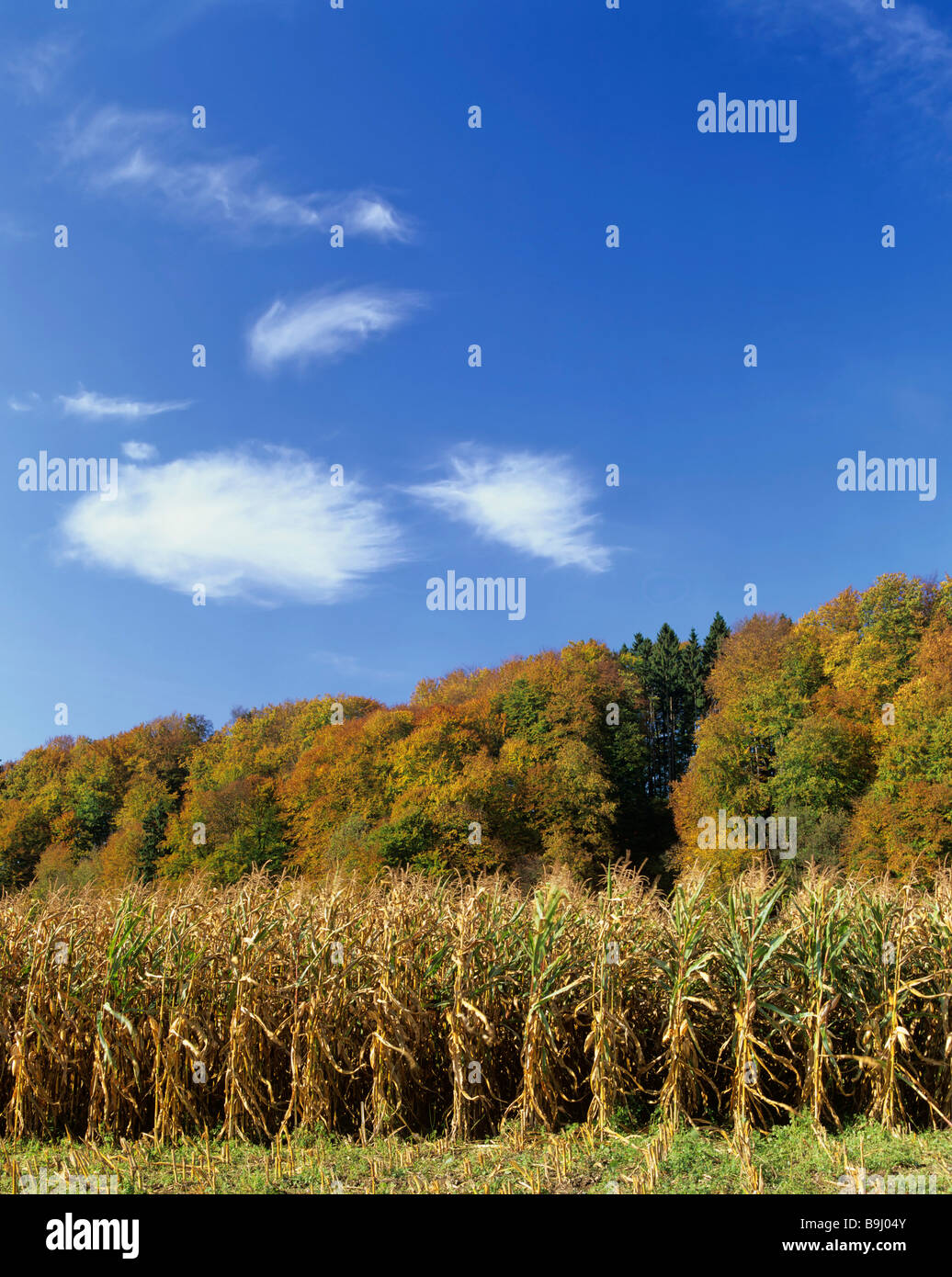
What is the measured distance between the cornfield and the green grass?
0.71 feet

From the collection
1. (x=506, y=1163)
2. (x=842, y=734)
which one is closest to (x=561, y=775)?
(x=842, y=734)

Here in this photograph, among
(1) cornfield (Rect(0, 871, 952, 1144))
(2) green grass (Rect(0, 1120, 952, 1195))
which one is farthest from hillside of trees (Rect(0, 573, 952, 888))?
(2) green grass (Rect(0, 1120, 952, 1195))

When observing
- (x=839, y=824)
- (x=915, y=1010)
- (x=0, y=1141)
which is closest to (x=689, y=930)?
(x=915, y=1010)

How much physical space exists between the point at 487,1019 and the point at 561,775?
4050 centimetres

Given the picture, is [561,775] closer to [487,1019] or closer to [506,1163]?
[487,1019]

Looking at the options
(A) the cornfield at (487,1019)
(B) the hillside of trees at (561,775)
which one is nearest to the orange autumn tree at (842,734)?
(B) the hillside of trees at (561,775)

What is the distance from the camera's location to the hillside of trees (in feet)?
138

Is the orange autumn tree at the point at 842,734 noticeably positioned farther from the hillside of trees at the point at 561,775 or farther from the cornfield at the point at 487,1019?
the cornfield at the point at 487,1019

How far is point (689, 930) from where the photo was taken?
27.0ft

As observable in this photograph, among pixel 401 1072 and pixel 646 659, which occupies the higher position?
pixel 646 659

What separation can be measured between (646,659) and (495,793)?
31.6 meters

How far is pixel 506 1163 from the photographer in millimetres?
7160

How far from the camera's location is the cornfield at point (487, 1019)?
7.98 meters
